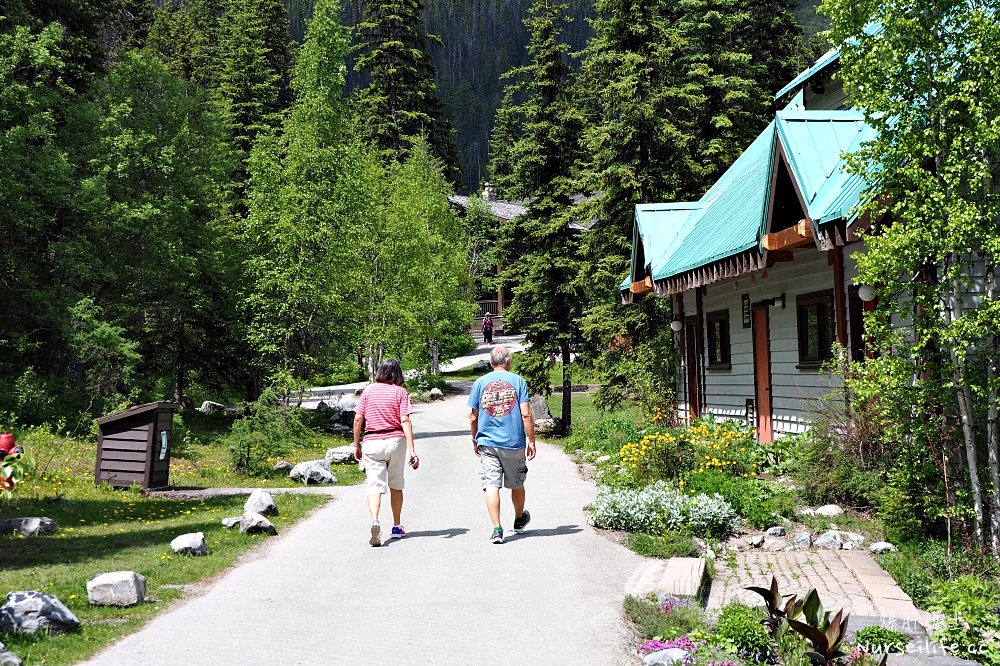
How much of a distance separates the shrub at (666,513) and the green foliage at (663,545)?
0.96 feet

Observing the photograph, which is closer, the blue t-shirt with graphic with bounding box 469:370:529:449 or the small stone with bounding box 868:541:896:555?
the small stone with bounding box 868:541:896:555

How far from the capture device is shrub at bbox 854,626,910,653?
5.57 meters

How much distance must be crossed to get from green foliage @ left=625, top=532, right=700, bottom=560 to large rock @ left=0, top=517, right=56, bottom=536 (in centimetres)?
749

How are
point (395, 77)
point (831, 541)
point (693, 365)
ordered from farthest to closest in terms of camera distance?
point (395, 77), point (693, 365), point (831, 541)

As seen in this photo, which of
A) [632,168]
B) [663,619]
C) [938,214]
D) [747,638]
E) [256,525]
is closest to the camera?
[747,638]

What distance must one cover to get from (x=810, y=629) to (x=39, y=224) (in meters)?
20.9

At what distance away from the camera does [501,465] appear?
9633 millimetres

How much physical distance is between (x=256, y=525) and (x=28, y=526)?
2.88 meters

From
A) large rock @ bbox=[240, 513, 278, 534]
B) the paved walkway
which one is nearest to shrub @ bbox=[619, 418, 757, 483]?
the paved walkway

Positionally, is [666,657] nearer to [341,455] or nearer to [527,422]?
[527,422]

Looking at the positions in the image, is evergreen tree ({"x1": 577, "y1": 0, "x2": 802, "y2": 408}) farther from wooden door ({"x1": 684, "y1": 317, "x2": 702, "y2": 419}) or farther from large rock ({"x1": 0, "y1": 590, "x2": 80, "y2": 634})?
large rock ({"x1": 0, "y1": 590, "x2": 80, "y2": 634})

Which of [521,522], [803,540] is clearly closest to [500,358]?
[521,522]

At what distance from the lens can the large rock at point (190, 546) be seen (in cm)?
958

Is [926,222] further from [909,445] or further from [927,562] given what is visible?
[927,562]
